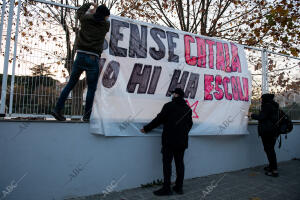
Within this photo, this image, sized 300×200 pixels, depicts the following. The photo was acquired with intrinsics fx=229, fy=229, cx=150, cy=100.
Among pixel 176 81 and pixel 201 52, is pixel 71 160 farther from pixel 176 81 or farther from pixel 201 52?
pixel 201 52

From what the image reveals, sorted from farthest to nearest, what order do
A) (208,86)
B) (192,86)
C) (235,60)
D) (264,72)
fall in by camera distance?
(264,72)
(235,60)
(208,86)
(192,86)

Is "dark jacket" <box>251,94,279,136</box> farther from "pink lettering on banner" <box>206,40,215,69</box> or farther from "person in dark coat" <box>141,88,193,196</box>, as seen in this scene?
"person in dark coat" <box>141,88,193,196</box>

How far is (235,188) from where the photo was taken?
4.43m

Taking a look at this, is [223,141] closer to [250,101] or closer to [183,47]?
[250,101]

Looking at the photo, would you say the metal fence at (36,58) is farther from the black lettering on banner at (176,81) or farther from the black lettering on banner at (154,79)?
the black lettering on banner at (176,81)

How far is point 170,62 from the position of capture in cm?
464

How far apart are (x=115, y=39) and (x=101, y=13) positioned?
1.68 ft

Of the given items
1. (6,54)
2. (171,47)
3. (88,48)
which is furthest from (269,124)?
(6,54)

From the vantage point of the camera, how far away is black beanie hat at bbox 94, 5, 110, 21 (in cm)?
371

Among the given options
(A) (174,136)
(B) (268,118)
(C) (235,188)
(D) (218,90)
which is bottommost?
(C) (235,188)

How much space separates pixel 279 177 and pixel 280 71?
10.1ft

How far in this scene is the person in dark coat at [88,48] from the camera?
3.75 meters

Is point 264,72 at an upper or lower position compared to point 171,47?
lower

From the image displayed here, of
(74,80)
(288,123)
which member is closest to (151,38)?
(74,80)
